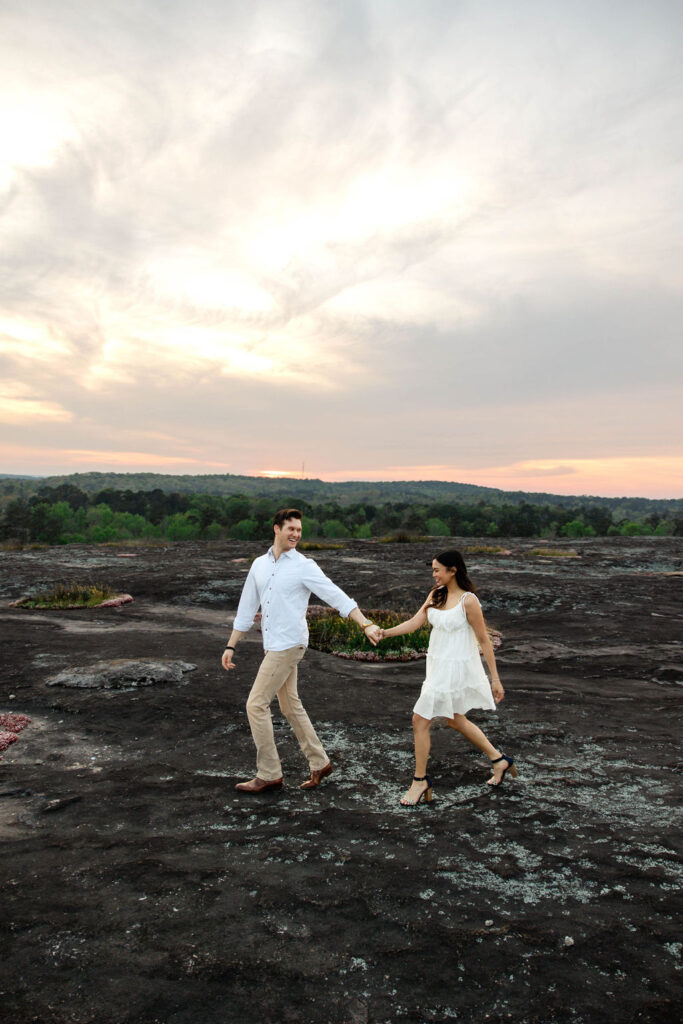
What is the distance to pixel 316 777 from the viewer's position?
6383 mm

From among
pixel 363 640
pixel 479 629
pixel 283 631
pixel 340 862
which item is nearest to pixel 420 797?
pixel 340 862

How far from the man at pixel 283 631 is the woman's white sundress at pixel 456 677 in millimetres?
673

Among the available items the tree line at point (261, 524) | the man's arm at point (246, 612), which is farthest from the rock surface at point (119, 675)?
the tree line at point (261, 524)

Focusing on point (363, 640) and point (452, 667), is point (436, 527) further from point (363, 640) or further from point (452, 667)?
point (452, 667)

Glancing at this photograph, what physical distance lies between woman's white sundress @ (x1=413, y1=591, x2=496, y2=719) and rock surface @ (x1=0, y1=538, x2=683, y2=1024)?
904 mm

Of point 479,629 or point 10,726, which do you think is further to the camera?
point 10,726

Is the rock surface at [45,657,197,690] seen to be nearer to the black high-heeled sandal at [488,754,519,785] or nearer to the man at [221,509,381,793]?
the man at [221,509,381,793]

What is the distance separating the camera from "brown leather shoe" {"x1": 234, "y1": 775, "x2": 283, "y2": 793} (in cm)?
627

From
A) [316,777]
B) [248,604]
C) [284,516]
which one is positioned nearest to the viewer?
[284,516]

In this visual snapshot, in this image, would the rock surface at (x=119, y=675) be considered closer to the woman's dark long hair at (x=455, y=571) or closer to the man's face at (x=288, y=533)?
the man's face at (x=288, y=533)

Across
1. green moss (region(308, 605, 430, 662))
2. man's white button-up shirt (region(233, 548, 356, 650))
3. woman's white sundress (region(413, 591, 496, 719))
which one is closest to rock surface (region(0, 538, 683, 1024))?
woman's white sundress (region(413, 591, 496, 719))

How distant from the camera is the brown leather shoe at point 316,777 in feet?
20.8

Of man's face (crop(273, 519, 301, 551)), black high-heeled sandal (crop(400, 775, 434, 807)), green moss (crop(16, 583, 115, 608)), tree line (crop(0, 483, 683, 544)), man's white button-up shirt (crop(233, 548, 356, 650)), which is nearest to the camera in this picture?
black high-heeled sandal (crop(400, 775, 434, 807))

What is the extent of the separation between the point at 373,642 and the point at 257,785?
1877 mm
